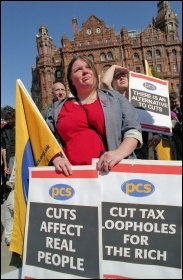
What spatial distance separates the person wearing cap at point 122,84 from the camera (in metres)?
2.56

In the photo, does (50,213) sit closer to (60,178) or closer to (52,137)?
(60,178)

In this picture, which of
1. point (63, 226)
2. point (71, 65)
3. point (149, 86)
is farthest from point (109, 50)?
point (63, 226)

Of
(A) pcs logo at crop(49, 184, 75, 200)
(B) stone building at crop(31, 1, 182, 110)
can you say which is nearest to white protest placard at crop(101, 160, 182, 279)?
(A) pcs logo at crop(49, 184, 75, 200)

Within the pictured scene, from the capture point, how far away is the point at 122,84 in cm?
296

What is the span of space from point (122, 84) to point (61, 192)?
5.10ft

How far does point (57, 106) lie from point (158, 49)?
209 ft

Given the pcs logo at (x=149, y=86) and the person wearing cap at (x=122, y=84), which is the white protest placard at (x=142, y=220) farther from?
the pcs logo at (x=149, y=86)

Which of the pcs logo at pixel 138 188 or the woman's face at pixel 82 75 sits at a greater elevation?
the woman's face at pixel 82 75

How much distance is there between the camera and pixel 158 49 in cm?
6172

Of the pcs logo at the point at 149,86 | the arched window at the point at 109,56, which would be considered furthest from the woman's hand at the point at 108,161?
the arched window at the point at 109,56

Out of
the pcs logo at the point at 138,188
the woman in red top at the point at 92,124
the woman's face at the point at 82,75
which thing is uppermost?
the woman's face at the point at 82,75

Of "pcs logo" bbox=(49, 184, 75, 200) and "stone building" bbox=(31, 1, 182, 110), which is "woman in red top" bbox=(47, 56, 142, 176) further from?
"stone building" bbox=(31, 1, 182, 110)

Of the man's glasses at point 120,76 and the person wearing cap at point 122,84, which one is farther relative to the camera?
the man's glasses at point 120,76

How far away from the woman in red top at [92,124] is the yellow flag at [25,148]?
0.34 ft
